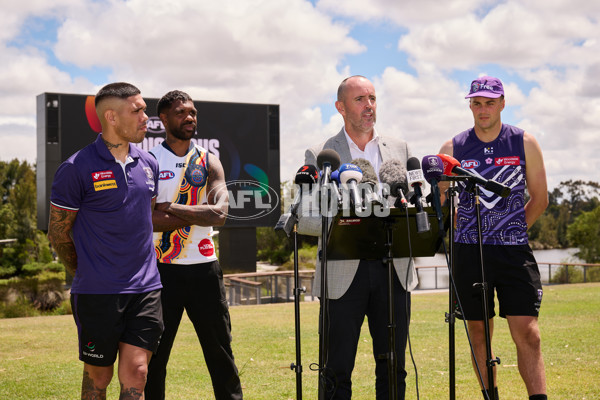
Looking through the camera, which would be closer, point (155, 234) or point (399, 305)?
point (399, 305)

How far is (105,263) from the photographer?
426 cm

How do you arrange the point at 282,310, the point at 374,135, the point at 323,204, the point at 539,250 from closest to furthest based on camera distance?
1. the point at 323,204
2. the point at 374,135
3. the point at 282,310
4. the point at 539,250

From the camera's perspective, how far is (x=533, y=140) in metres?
5.34

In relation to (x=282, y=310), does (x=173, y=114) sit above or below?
above

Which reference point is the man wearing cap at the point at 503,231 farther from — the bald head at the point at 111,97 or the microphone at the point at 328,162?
the bald head at the point at 111,97

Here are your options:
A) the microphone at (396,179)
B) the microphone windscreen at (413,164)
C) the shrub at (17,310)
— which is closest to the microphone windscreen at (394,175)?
the microphone at (396,179)

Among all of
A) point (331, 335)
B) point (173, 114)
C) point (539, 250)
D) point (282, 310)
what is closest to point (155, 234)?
point (173, 114)

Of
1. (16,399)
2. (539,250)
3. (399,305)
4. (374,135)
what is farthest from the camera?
(539,250)

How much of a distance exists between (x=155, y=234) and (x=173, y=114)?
3.21 feet

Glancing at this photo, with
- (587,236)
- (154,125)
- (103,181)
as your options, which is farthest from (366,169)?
(587,236)

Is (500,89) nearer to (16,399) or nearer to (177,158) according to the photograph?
(177,158)

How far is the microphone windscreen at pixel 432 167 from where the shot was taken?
164 inches

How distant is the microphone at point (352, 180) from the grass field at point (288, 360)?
356 cm

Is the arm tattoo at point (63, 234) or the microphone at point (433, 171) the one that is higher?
the microphone at point (433, 171)
